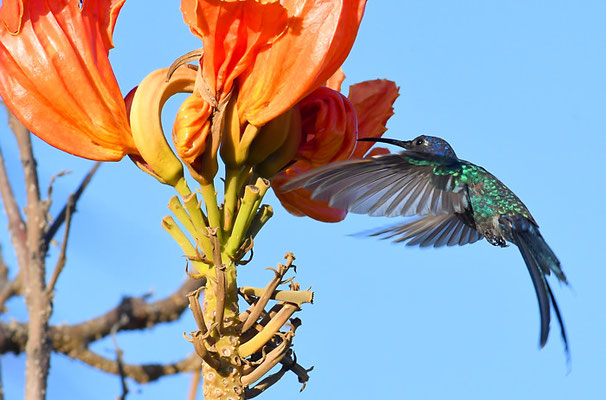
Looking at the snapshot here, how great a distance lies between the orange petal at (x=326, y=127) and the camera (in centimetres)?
229

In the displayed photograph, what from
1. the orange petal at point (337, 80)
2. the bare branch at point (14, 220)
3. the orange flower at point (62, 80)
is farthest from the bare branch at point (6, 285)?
the orange flower at point (62, 80)

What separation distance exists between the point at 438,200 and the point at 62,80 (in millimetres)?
1346

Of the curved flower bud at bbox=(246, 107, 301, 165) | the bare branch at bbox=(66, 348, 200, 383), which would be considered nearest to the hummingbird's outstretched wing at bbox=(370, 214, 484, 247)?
the curved flower bud at bbox=(246, 107, 301, 165)

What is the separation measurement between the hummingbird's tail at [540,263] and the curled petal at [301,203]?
631 millimetres

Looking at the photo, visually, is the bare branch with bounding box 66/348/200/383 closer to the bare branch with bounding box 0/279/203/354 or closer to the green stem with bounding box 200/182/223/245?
→ the bare branch with bounding box 0/279/203/354

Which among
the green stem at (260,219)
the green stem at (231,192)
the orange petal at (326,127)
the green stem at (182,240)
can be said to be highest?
the orange petal at (326,127)

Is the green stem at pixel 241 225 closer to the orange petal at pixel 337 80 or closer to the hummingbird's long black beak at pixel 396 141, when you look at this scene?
the hummingbird's long black beak at pixel 396 141

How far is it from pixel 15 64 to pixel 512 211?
1.78m

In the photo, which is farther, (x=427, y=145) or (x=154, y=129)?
(x=427, y=145)

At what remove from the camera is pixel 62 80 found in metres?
2.13

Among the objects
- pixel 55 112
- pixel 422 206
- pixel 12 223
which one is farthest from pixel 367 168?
pixel 12 223

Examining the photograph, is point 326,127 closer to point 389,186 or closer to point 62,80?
point 389,186

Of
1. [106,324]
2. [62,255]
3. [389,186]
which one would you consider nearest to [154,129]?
[389,186]

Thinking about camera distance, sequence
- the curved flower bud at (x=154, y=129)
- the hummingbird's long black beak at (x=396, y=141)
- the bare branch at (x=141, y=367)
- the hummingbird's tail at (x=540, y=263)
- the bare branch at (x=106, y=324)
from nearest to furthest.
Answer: the curved flower bud at (x=154, y=129) < the hummingbird's tail at (x=540, y=263) < the hummingbird's long black beak at (x=396, y=141) < the bare branch at (x=141, y=367) < the bare branch at (x=106, y=324)
